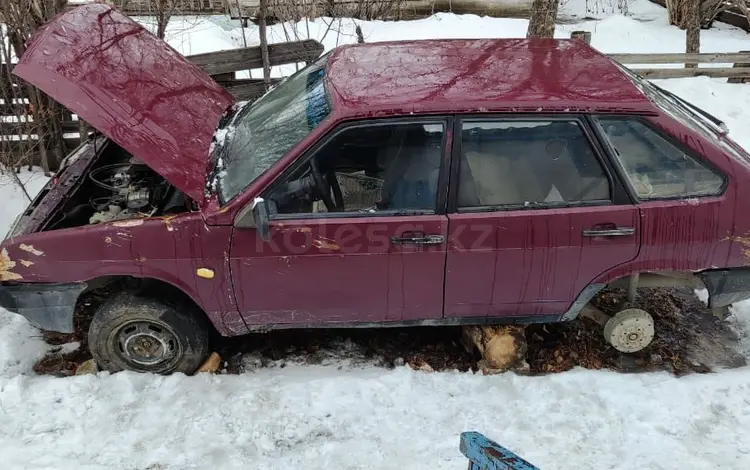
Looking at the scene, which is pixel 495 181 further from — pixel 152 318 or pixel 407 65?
pixel 152 318

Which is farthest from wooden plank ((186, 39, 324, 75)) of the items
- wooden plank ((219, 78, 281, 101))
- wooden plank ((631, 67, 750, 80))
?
wooden plank ((631, 67, 750, 80))

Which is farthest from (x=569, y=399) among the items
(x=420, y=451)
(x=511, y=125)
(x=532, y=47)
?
(x=532, y=47)

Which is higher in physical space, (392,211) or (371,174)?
(371,174)

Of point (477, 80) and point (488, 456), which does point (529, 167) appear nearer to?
point (477, 80)

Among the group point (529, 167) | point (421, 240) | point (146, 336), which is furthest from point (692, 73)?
point (146, 336)

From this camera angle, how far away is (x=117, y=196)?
394 cm

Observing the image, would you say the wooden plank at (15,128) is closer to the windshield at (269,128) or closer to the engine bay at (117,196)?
the engine bay at (117,196)

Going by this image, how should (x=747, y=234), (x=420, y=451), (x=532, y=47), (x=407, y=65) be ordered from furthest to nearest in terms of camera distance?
Answer: (x=532, y=47), (x=407, y=65), (x=747, y=234), (x=420, y=451)

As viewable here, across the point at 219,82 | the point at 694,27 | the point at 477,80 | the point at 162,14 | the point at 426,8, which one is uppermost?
the point at 426,8

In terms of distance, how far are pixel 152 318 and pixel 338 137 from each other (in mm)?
1586

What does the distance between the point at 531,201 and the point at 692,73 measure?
6.93 m

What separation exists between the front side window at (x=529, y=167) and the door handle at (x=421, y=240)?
229 millimetres

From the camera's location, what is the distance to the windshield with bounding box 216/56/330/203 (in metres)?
3.29

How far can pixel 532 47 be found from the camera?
3.97 meters
